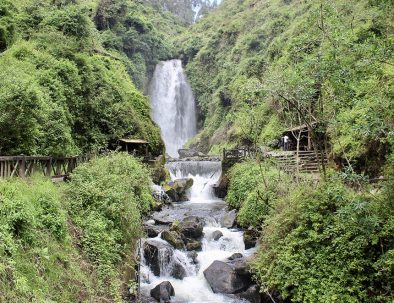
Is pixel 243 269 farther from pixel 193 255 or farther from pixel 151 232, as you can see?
pixel 151 232

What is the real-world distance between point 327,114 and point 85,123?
14.7m

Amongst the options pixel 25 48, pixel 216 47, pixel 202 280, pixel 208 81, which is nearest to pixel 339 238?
pixel 202 280

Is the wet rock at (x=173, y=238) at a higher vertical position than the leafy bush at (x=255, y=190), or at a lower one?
lower

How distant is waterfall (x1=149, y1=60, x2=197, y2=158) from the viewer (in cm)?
5431

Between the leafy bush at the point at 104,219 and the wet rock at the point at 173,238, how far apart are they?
1708 mm

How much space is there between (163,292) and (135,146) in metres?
16.3

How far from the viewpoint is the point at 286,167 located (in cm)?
2148

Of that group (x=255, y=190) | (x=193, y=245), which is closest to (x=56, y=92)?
(x=193, y=245)

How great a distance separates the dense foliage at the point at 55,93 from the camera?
44.1 feet

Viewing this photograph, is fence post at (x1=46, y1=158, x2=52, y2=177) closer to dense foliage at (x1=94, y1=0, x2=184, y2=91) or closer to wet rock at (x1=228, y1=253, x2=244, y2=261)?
wet rock at (x1=228, y1=253, x2=244, y2=261)

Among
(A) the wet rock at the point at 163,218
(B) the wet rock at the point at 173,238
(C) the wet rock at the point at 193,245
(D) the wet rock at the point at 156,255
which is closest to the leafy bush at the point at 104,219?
(D) the wet rock at the point at 156,255

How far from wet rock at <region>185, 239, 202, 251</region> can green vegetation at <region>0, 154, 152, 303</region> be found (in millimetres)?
2858

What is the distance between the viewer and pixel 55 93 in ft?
Answer: 64.8

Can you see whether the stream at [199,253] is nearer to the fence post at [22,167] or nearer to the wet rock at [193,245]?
the wet rock at [193,245]
